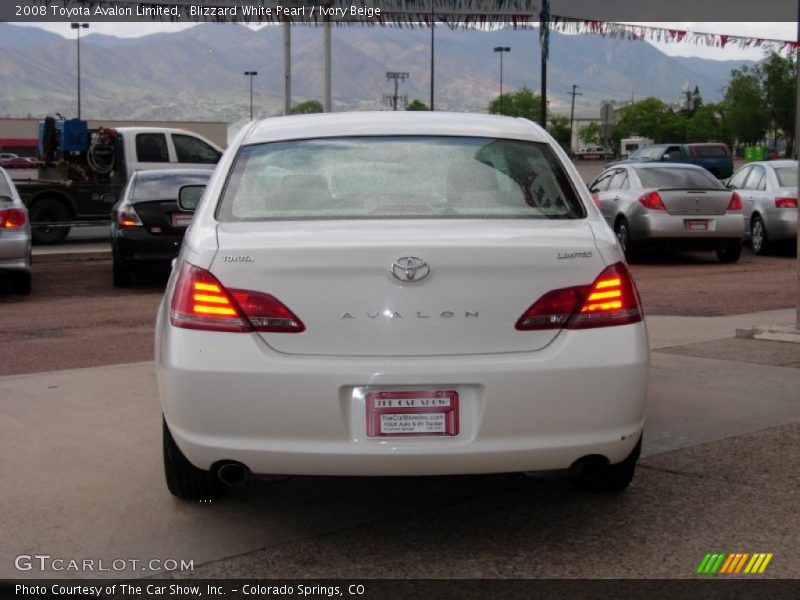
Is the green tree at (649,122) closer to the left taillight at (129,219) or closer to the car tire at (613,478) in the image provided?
the left taillight at (129,219)

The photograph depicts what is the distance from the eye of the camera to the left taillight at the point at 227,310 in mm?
4152

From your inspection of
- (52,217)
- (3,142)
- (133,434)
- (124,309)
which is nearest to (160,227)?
(124,309)

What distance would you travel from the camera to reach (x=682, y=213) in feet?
55.0

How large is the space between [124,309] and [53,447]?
643cm

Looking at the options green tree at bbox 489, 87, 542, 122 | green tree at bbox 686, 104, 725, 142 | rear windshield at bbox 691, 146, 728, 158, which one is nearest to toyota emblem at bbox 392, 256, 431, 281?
rear windshield at bbox 691, 146, 728, 158

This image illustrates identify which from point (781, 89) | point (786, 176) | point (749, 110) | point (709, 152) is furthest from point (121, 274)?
point (749, 110)

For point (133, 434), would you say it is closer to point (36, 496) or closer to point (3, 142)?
point (36, 496)

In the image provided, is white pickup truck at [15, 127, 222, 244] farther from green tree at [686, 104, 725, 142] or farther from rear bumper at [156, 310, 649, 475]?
green tree at [686, 104, 725, 142]

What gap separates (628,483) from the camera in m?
4.98

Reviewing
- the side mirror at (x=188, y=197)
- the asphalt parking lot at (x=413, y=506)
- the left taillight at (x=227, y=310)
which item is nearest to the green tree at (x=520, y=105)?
the asphalt parking lot at (x=413, y=506)

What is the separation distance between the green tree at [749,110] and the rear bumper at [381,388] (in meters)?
111

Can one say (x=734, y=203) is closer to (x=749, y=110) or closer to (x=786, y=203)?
(x=786, y=203)

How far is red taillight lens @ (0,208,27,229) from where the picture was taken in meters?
12.6

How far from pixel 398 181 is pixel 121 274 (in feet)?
33.0
